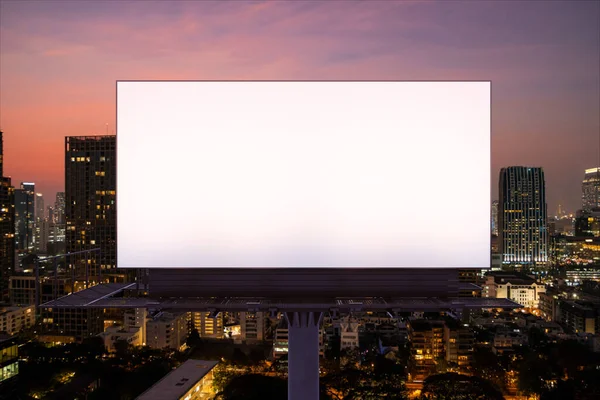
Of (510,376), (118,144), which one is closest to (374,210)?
Result: (118,144)

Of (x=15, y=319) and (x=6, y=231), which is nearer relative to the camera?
(x=15, y=319)

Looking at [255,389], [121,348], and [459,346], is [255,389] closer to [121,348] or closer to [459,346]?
[121,348]

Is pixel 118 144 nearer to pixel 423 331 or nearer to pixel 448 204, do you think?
pixel 448 204

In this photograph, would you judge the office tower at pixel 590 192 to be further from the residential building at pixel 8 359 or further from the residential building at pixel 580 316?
the residential building at pixel 8 359

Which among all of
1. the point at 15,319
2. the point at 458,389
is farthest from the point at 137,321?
the point at 458,389

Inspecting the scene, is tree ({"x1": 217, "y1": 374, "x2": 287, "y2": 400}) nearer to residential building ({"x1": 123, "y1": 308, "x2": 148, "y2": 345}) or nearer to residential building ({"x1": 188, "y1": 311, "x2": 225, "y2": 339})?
residential building ({"x1": 123, "y1": 308, "x2": 148, "y2": 345})

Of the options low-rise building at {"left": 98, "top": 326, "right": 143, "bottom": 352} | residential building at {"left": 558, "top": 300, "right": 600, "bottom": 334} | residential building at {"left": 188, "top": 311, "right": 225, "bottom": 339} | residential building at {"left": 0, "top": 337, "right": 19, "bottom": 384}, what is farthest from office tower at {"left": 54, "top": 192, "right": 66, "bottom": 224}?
residential building at {"left": 558, "top": 300, "right": 600, "bottom": 334}

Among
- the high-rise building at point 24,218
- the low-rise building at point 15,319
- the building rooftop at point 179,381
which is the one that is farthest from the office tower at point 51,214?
the building rooftop at point 179,381
